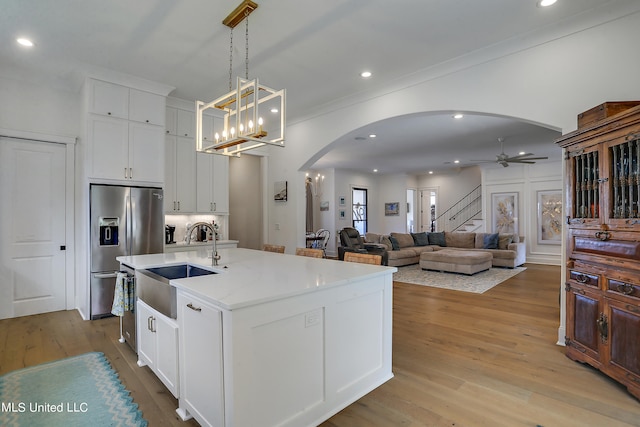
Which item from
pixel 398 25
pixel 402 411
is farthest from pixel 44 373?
pixel 398 25

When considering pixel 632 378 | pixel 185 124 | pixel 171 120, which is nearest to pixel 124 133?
pixel 171 120

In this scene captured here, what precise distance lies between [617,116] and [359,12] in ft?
6.99

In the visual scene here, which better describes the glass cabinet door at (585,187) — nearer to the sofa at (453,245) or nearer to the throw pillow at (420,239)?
the sofa at (453,245)

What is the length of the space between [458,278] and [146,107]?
251 inches

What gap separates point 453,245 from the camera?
964 centimetres

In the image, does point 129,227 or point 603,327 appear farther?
point 129,227

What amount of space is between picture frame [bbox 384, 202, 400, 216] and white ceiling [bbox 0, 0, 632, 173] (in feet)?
26.4

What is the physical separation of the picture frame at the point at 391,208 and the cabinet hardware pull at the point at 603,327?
9965 millimetres

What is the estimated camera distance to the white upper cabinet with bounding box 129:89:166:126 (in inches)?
168

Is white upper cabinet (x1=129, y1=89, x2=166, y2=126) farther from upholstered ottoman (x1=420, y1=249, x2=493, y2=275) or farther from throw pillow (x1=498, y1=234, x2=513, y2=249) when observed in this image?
throw pillow (x1=498, y1=234, x2=513, y2=249)

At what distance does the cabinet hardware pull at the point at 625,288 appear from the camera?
2246mm

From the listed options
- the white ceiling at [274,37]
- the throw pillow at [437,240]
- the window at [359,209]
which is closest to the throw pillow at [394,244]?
the throw pillow at [437,240]

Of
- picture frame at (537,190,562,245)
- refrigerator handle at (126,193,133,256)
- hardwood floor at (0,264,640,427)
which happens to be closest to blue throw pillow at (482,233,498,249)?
picture frame at (537,190,562,245)

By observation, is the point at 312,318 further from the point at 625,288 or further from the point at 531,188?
the point at 531,188
